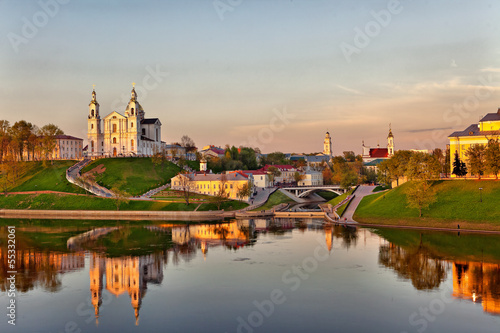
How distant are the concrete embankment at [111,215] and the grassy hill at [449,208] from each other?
26.2m

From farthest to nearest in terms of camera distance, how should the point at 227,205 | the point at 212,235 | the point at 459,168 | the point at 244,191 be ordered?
1. the point at 244,191
2. the point at 227,205
3. the point at 459,168
4. the point at 212,235

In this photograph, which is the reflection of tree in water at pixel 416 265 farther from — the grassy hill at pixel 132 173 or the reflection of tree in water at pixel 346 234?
the grassy hill at pixel 132 173

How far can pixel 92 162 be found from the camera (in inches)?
4712

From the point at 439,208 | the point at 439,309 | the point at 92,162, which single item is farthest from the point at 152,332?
the point at 92,162

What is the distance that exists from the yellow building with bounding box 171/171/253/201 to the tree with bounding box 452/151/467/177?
133 feet

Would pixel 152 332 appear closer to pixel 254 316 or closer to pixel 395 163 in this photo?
pixel 254 316

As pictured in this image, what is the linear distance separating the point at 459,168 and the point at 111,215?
61.0 metres

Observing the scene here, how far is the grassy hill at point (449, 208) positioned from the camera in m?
60.7

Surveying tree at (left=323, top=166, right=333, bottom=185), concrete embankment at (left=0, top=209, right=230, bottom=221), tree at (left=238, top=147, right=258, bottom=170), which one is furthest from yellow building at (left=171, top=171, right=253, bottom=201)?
tree at (left=323, top=166, right=333, bottom=185)

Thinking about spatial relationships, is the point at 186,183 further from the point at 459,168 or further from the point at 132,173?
the point at 459,168

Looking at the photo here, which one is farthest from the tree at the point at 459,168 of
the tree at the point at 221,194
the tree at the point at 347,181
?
the tree at the point at 221,194

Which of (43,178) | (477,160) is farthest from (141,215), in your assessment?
(477,160)

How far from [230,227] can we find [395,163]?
121 feet

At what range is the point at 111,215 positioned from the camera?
86875 millimetres
